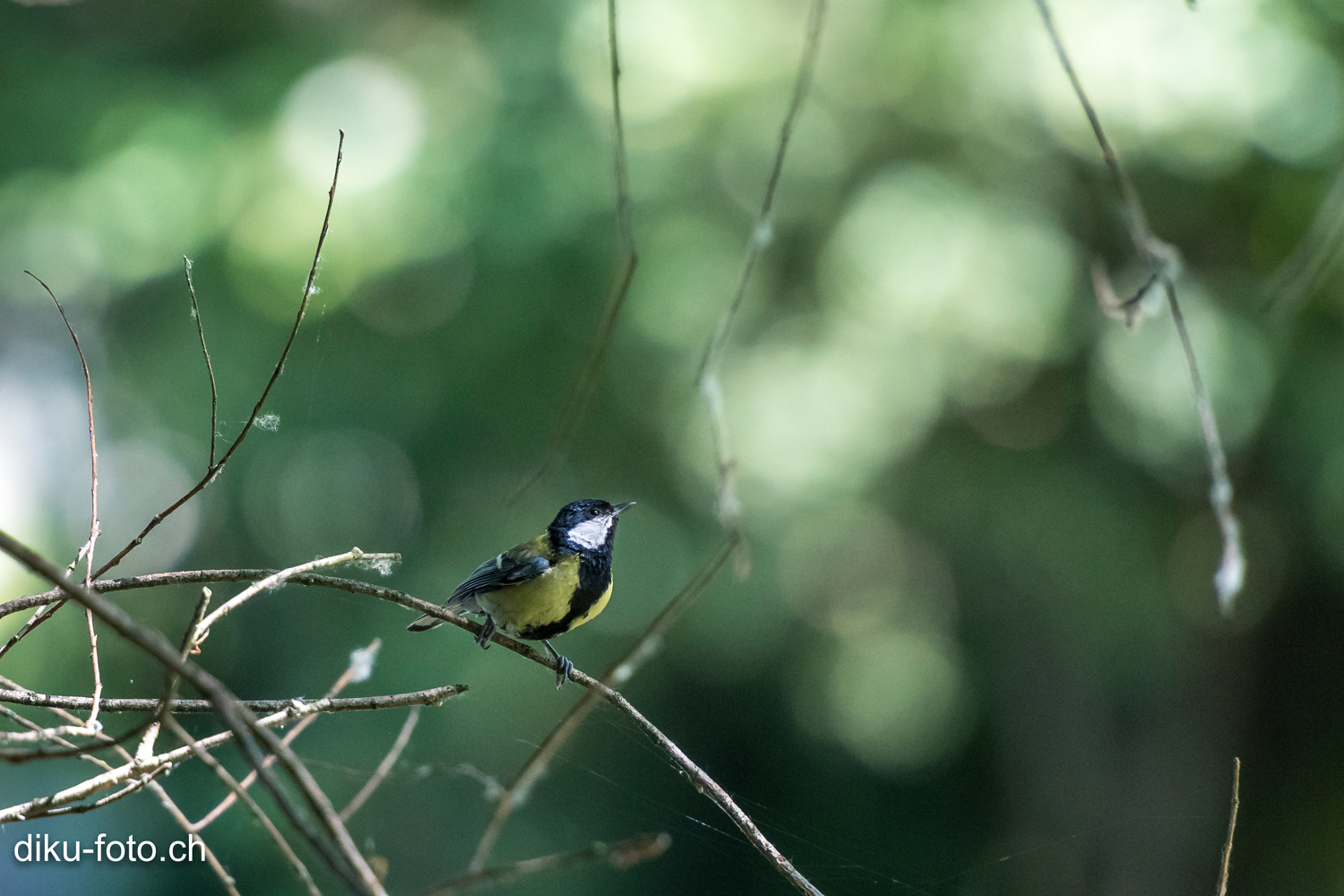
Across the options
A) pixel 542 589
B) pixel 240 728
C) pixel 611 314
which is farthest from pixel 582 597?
pixel 240 728

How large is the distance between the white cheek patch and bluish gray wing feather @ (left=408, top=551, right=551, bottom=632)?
93mm

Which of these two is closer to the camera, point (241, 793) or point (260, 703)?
point (241, 793)

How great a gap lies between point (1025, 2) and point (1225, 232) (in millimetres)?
1136

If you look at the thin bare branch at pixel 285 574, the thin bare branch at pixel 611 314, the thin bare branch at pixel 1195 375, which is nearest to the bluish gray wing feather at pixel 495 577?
the thin bare branch at pixel 285 574

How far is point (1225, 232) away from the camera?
3.79 metres

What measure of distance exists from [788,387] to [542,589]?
2338 mm

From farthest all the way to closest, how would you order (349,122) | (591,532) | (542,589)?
(349,122) → (591,532) → (542,589)

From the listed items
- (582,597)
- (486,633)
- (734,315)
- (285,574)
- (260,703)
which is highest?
(734,315)

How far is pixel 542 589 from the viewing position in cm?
166

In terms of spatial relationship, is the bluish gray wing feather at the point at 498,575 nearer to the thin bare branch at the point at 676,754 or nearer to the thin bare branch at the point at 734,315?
the thin bare branch at the point at 676,754

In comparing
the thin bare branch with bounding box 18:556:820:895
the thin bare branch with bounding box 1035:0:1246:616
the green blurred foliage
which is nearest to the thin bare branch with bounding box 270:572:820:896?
the thin bare branch with bounding box 18:556:820:895

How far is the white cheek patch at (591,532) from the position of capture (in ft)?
5.93

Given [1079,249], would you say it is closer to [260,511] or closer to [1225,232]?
[1225,232]

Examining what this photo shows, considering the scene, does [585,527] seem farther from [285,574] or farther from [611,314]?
[611,314]
